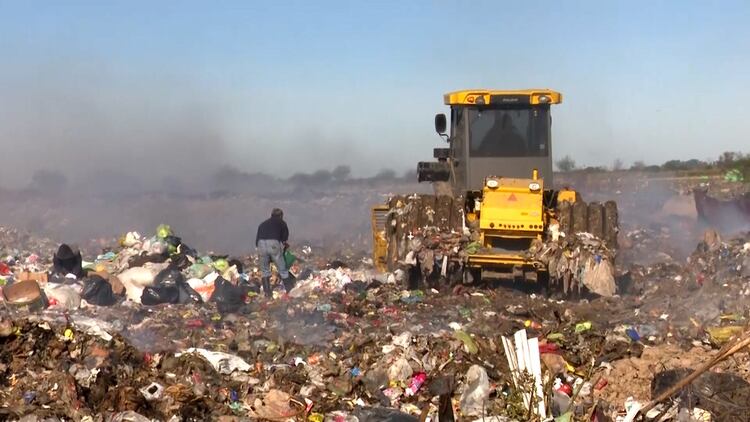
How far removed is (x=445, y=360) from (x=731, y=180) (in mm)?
22590

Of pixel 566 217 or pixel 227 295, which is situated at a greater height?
pixel 566 217

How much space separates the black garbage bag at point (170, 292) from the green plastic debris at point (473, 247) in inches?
136

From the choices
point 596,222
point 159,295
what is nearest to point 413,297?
point 596,222

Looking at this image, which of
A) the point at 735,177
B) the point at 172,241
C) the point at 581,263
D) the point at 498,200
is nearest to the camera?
the point at 581,263

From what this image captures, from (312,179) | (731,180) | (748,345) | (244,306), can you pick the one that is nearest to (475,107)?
(244,306)

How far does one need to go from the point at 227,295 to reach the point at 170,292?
0.72 m

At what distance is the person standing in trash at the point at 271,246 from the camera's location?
12672 mm

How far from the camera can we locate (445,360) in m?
7.54

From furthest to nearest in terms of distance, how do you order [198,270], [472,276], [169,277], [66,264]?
[198,270] < [66,264] < [169,277] < [472,276]

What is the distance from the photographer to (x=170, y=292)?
1203 centimetres

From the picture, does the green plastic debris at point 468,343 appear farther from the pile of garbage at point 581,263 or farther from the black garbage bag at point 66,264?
the black garbage bag at point 66,264

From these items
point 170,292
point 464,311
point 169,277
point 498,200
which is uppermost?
point 498,200

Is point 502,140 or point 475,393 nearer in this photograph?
point 475,393

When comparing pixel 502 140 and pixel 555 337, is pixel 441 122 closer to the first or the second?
pixel 502 140
